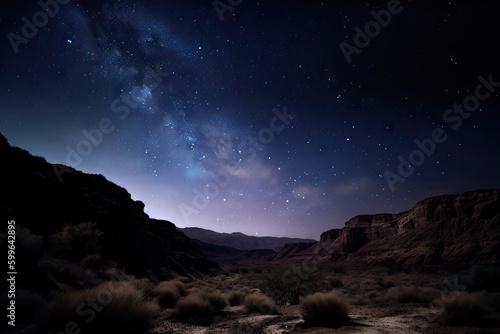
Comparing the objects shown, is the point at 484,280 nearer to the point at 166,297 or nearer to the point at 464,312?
the point at 464,312

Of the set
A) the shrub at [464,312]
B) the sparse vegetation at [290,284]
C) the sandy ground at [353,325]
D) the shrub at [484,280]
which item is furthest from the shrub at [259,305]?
the shrub at [484,280]

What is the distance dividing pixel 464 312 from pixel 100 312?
10010mm

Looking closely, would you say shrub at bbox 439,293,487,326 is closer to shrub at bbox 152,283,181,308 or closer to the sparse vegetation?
the sparse vegetation

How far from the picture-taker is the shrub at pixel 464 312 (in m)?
7.53

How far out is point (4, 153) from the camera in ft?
63.4

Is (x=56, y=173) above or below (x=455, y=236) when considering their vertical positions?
above

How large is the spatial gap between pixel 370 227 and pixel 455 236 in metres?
38.9

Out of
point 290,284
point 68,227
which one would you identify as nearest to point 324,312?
point 290,284

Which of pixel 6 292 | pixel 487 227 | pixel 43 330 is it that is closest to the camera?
pixel 43 330

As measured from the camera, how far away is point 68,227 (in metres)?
15.7

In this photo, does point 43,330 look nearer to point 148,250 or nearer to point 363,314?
point 363,314

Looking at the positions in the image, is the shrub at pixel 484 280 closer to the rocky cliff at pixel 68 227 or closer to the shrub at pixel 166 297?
the shrub at pixel 166 297

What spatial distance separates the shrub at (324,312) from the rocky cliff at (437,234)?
58.0 m

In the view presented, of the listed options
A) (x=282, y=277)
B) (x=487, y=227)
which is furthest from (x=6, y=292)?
(x=487, y=227)
